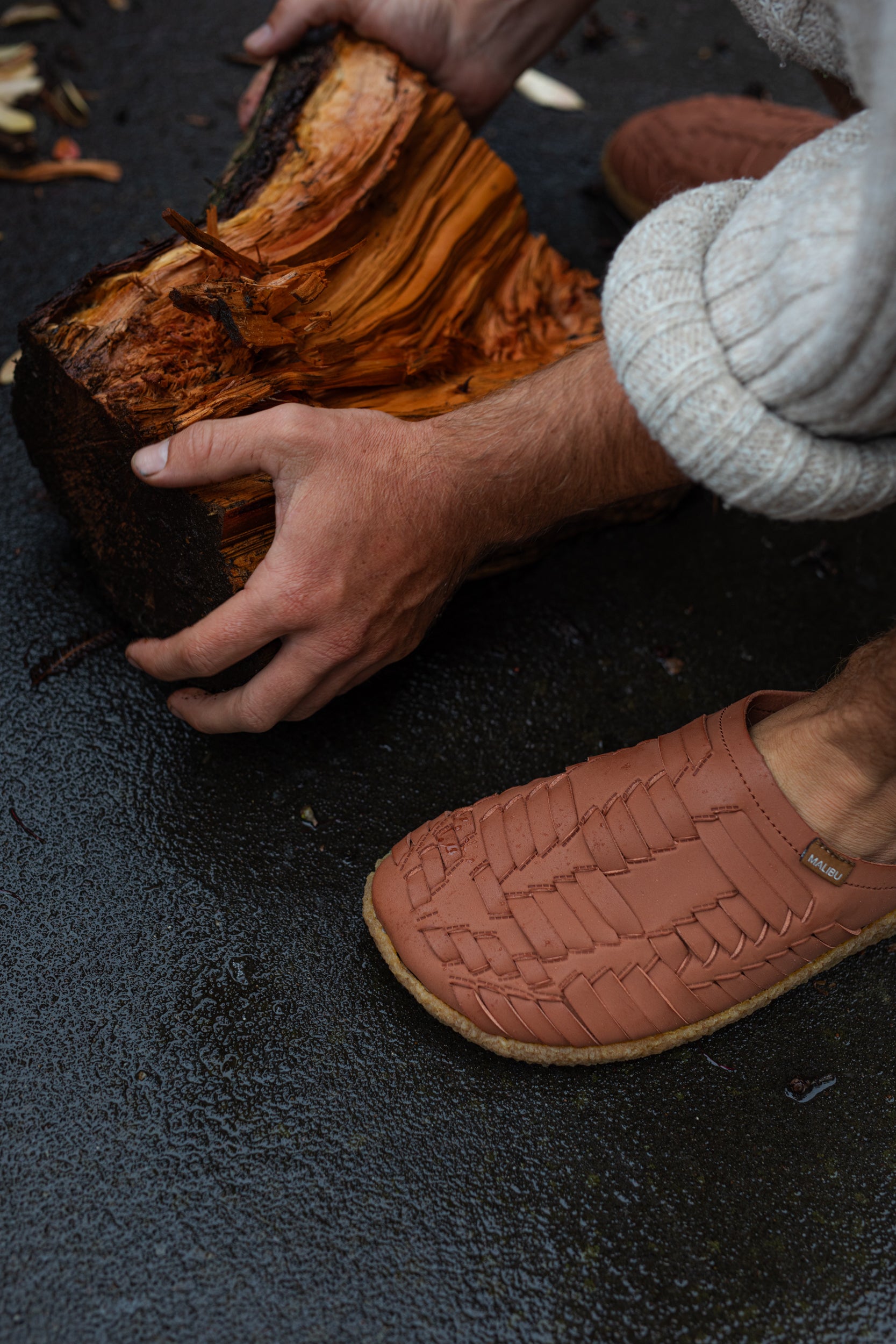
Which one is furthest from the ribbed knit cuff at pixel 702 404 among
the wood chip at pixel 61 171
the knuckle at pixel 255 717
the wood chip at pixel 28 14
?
the wood chip at pixel 28 14

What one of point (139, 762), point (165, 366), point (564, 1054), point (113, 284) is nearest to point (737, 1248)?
point (564, 1054)

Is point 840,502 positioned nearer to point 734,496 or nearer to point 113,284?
→ point 734,496

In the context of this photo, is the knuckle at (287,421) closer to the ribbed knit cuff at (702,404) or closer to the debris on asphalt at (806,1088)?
the ribbed knit cuff at (702,404)

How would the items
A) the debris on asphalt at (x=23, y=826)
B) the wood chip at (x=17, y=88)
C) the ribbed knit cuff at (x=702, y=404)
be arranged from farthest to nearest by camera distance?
1. the wood chip at (x=17, y=88)
2. the debris on asphalt at (x=23, y=826)
3. the ribbed knit cuff at (x=702, y=404)

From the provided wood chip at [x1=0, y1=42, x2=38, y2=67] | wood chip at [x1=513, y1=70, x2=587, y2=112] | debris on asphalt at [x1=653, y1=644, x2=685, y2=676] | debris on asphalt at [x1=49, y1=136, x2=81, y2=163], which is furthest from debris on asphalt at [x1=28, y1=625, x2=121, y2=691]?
wood chip at [x1=513, y1=70, x2=587, y2=112]

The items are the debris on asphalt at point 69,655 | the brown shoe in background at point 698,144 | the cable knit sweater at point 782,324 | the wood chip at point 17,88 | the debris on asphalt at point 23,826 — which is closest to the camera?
the cable knit sweater at point 782,324

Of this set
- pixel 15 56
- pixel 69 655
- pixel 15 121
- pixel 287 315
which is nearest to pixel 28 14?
pixel 15 56

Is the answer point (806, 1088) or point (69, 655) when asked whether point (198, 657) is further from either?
point (806, 1088)
